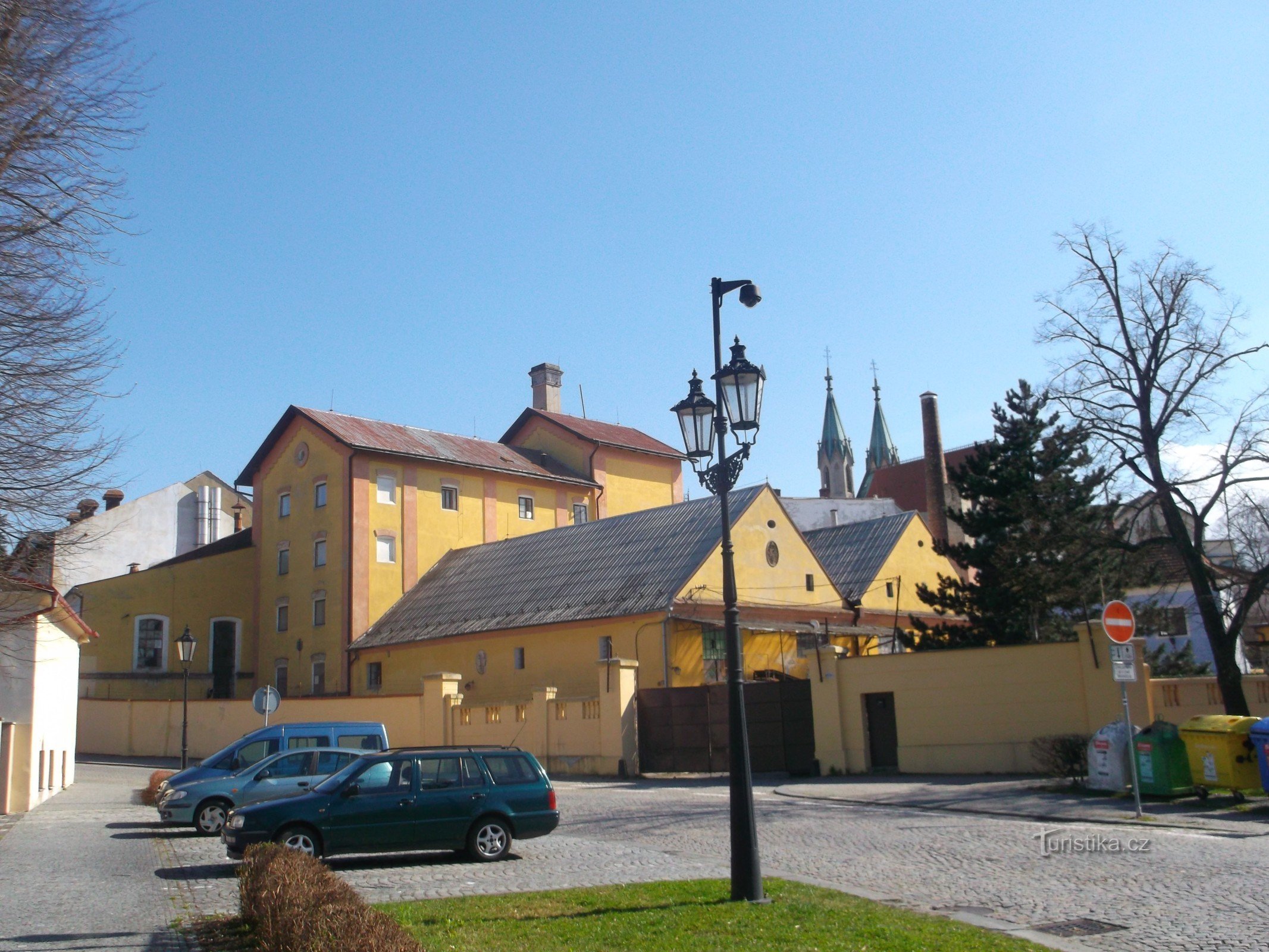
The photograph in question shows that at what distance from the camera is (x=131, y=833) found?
18.1 metres

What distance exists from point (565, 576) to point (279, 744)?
18.0 m

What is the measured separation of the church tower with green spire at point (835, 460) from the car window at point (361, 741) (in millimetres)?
95602

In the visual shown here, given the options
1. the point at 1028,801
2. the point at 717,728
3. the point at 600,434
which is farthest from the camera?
the point at 600,434

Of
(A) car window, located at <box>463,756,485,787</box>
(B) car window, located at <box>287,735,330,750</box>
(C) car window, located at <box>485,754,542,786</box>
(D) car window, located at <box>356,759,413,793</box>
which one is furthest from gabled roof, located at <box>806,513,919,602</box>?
(D) car window, located at <box>356,759,413,793</box>

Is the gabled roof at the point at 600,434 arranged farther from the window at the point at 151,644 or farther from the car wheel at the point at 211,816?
the car wheel at the point at 211,816

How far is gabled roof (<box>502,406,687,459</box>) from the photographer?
2126 inches

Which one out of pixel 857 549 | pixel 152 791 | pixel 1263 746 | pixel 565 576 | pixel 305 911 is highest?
pixel 857 549

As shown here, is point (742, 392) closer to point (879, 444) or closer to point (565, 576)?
point (565, 576)

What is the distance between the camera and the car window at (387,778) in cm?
1376

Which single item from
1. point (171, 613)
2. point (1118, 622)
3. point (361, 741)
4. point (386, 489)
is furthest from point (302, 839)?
point (171, 613)

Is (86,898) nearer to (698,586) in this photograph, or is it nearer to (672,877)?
(672,877)

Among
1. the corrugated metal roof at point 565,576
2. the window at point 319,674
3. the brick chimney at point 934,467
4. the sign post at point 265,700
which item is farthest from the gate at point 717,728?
the brick chimney at point 934,467

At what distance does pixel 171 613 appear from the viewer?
45938 millimetres

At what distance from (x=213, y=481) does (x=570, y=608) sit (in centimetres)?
3333
